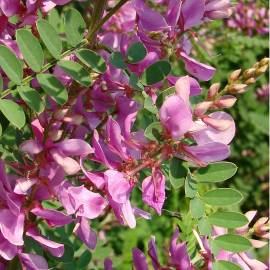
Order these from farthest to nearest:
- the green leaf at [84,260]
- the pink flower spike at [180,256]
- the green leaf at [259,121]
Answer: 1. the green leaf at [259,121]
2. the green leaf at [84,260]
3. the pink flower spike at [180,256]

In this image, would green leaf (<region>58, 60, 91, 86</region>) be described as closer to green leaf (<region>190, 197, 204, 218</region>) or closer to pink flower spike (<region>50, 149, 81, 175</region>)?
pink flower spike (<region>50, 149, 81, 175</region>)

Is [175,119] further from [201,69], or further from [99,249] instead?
[99,249]

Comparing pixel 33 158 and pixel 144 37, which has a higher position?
pixel 144 37

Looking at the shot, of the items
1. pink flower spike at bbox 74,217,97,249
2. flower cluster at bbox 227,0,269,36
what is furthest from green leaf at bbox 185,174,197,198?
flower cluster at bbox 227,0,269,36

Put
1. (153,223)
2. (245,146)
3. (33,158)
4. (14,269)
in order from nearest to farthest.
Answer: (33,158)
(14,269)
(153,223)
(245,146)

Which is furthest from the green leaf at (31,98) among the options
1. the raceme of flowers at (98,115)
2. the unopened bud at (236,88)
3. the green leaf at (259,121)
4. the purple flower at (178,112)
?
the green leaf at (259,121)

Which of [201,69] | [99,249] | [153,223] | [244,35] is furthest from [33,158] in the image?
[244,35]

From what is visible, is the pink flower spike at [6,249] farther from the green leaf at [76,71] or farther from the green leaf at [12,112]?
the green leaf at [76,71]

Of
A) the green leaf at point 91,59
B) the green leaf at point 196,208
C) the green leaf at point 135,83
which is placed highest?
the green leaf at point 91,59
